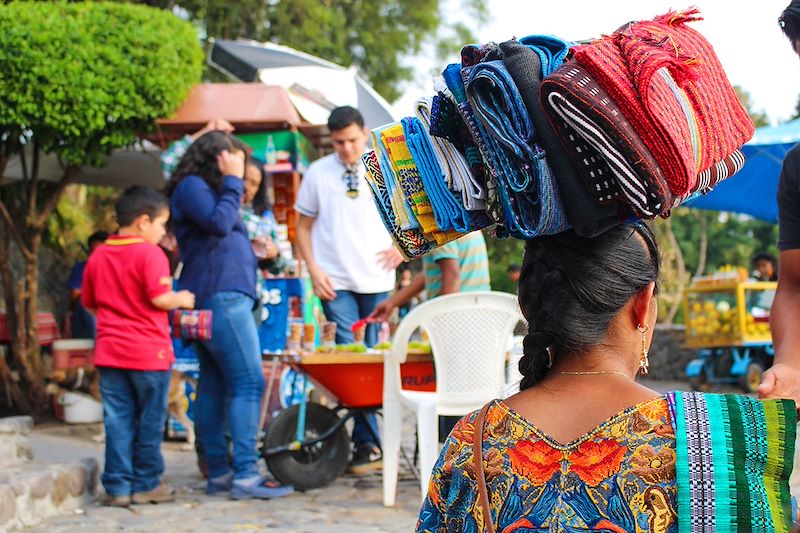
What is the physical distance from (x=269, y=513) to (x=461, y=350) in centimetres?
147

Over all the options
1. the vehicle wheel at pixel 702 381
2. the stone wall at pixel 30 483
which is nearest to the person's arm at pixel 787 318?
the stone wall at pixel 30 483

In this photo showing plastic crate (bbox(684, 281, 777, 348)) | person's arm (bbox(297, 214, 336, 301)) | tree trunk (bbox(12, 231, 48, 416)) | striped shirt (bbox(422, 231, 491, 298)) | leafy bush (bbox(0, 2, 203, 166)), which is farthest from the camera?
plastic crate (bbox(684, 281, 777, 348))

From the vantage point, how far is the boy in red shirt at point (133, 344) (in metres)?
5.91

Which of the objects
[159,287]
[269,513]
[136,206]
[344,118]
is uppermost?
[344,118]

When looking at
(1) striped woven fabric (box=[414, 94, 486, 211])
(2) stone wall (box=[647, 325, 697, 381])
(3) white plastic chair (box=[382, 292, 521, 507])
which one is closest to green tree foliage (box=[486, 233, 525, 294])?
(2) stone wall (box=[647, 325, 697, 381])

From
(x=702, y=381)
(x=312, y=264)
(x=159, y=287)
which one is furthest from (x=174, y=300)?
(x=702, y=381)

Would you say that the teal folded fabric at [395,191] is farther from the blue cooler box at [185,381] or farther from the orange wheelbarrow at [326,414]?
the blue cooler box at [185,381]

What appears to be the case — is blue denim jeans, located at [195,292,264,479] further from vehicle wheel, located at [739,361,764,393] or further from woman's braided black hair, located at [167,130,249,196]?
vehicle wheel, located at [739,361,764,393]

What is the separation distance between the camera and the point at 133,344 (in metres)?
5.91

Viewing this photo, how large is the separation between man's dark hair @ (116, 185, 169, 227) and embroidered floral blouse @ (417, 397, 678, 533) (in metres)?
4.34

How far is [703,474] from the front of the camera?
197cm

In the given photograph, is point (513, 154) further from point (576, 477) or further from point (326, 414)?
point (326, 414)

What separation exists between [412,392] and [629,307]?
3885 millimetres

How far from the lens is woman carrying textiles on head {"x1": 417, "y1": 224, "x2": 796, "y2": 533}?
78.0 inches
